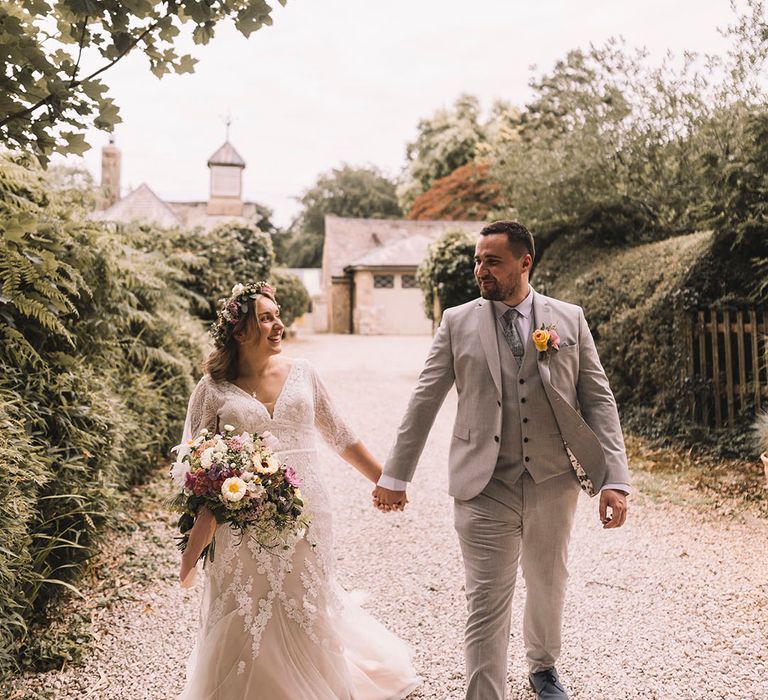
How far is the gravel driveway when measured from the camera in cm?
334

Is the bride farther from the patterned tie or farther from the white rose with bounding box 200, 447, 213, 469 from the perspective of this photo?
the patterned tie

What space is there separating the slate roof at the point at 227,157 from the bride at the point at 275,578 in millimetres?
37936

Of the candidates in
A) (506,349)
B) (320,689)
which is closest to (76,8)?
(506,349)

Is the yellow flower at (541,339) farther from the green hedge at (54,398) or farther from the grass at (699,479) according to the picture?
the grass at (699,479)

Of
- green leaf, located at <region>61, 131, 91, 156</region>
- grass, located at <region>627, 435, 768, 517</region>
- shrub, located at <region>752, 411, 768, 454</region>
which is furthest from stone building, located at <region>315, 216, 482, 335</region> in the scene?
green leaf, located at <region>61, 131, 91, 156</region>

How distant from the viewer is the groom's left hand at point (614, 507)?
9.41ft

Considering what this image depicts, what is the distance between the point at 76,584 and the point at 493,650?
2.99 m

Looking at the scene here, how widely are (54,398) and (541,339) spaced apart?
3443mm

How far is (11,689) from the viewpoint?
3.23 metres

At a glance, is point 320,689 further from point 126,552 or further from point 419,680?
point 126,552

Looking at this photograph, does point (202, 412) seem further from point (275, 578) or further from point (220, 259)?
point (220, 259)

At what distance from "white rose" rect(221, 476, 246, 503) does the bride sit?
0.21m

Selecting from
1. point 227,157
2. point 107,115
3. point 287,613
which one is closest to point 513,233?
point 107,115

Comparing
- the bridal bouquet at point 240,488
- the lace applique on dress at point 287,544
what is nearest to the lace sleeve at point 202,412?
the lace applique on dress at point 287,544
